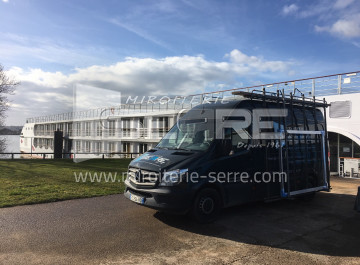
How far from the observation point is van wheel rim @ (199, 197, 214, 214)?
18.2 ft

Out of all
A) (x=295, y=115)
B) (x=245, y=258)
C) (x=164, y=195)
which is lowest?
(x=245, y=258)

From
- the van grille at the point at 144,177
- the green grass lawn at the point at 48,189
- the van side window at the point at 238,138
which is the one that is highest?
the van side window at the point at 238,138

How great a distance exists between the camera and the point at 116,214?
628 centimetres

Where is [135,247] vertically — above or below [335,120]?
below

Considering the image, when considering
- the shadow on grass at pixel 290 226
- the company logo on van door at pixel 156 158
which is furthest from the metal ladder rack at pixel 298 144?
the company logo on van door at pixel 156 158

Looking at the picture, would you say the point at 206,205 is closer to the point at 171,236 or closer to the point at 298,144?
the point at 171,236

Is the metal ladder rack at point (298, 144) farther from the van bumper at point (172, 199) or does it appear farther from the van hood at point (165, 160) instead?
the van bumper at point (172, 199)

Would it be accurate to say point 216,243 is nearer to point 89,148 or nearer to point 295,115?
point 295,115

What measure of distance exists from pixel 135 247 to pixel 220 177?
222 centimetres

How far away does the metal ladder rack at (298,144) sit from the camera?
22.5 ft

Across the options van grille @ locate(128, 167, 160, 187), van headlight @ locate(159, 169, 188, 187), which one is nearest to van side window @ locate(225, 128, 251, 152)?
van headlight @ locate(159, 169, 188, 187)

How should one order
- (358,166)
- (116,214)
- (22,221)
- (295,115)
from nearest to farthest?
(22,221)
(116,214)
(295,115)
(358,166)

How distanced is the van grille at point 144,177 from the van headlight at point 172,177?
141 mm

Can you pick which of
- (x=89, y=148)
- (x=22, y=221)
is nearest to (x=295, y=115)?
(x=22, y=221)
